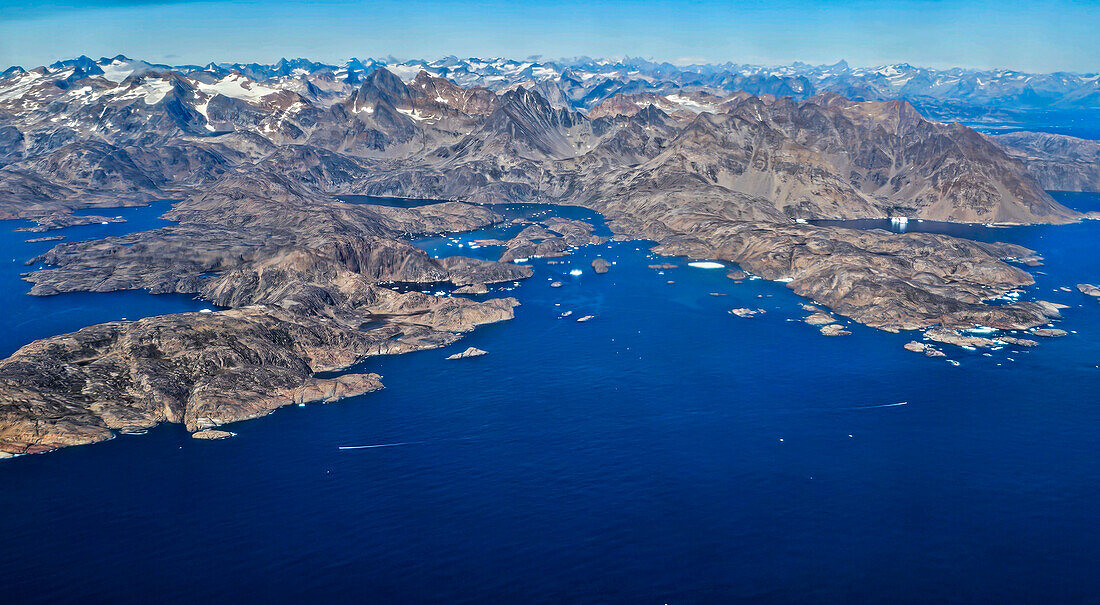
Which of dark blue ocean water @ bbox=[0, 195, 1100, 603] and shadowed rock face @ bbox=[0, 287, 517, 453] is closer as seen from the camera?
dark blue ocean water @ bbox=[0, 195, 1100, 603]

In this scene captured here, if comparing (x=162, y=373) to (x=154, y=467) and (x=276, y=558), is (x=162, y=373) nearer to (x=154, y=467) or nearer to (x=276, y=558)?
(x=154, y=467)

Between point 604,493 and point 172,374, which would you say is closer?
point 604,493

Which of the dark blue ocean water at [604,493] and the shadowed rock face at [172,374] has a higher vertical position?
the shadowed rock face at [172,374]

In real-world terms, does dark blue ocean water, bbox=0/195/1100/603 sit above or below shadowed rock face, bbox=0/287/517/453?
below

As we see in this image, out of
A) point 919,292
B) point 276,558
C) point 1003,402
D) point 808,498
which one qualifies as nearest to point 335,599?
point 276,558

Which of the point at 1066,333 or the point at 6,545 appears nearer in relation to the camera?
the point at 6,545

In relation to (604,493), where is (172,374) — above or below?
above

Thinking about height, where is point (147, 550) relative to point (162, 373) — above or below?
below

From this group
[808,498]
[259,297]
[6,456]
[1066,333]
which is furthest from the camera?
[259,297]
